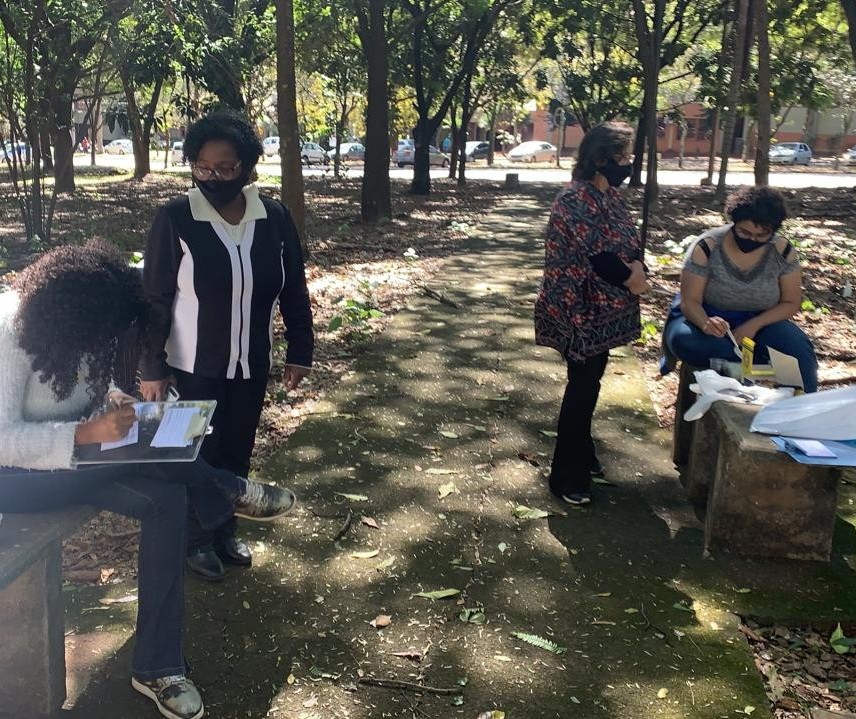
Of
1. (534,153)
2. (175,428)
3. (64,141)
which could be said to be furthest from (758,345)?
(534,153)

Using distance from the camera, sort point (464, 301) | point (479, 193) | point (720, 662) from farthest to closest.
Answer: point (479, 193)
point (464, 301)
point (720, 662)

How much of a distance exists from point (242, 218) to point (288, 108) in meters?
5.96

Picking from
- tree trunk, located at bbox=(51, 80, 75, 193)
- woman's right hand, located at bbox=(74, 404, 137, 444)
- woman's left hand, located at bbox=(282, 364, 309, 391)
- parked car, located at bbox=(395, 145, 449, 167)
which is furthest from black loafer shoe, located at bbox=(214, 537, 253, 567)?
parked car, located at bbox=(395, 145, 449, 167)

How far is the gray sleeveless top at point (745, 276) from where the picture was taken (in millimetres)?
4410

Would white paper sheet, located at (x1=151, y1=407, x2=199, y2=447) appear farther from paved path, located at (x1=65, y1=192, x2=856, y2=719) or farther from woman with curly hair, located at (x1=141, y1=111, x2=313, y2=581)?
paved path, located at (x1=65, y1=192, x2=856, y2=719)

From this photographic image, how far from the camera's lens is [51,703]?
8.49 feet

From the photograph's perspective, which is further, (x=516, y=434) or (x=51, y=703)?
(x=516, y=434)

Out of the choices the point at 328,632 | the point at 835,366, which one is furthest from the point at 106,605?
the point at 835,366

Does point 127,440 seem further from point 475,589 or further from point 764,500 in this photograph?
point 764,500

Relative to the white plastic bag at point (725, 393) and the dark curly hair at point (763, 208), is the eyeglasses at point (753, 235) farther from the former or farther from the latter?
the white plastic bag at point (725, 393)

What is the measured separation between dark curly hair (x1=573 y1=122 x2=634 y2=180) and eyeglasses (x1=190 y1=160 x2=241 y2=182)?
1.59 metres

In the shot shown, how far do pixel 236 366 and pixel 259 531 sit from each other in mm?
951

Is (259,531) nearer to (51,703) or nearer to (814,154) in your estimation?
(51,703)

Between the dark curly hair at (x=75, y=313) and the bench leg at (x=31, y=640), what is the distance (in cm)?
53
